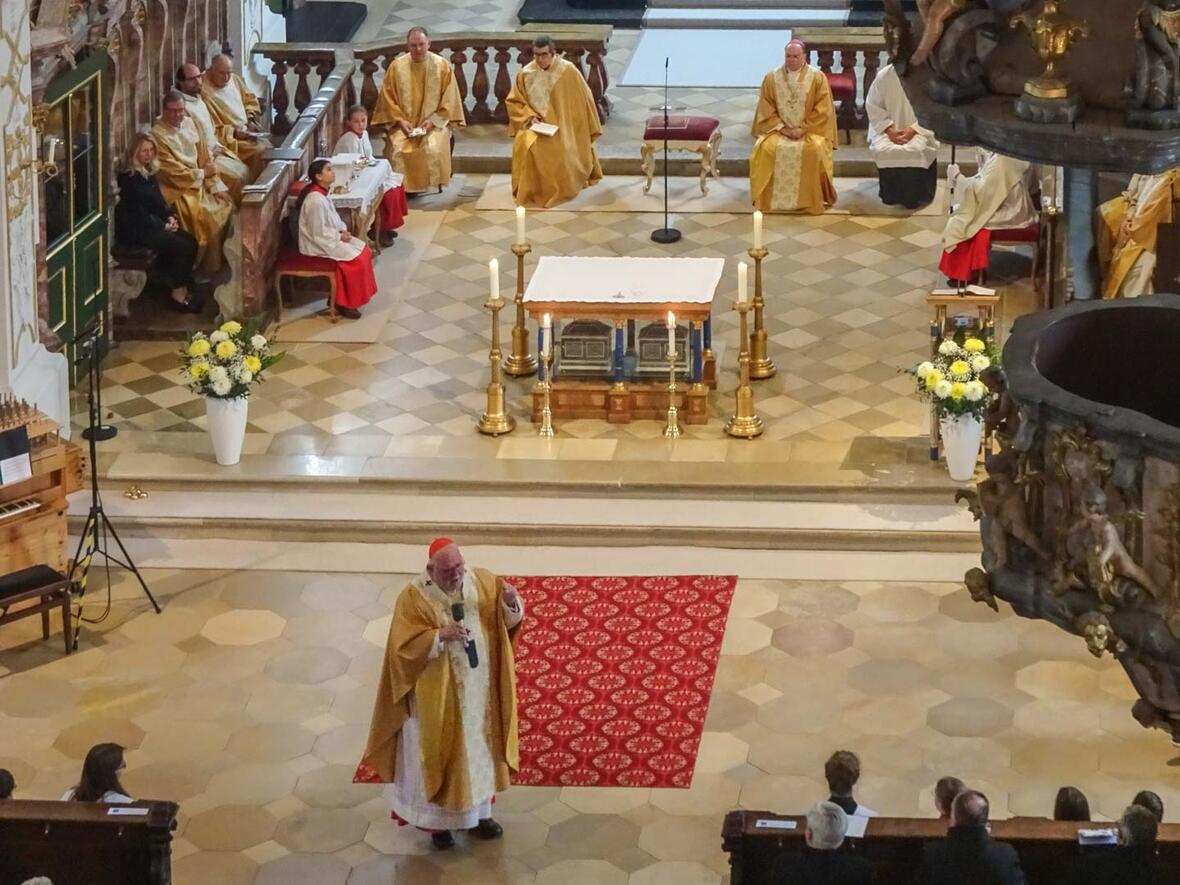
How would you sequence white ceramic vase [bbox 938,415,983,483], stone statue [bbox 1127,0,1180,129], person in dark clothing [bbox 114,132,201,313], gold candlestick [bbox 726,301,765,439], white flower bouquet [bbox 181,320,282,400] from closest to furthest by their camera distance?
stone statue [bbox 1127,0,1180,129]
white ceramic vase [bbox 938,415,983,483]
white flower bouquet [bbox 181,320,282,400]
gold candlestick [bbox 726,301,765,439]
person in dark clothing [bbox 114,132,201,313]

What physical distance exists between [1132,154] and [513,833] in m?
5.83

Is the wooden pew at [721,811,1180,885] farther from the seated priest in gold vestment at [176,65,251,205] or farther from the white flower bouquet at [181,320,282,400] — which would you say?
the seated priest in gold vestment at [176,65,251,205]

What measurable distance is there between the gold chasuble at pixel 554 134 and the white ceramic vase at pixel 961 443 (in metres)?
5.67

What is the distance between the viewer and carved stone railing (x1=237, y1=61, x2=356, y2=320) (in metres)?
16.0

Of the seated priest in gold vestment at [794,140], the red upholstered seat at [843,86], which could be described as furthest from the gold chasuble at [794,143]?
the red upholstered seat at [843,86]

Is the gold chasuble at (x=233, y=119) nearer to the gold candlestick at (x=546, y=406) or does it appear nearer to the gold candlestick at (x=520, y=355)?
the gold candlestick at (x=520, y=355)

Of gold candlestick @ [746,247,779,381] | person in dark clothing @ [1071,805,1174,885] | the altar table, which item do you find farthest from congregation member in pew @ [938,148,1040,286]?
person in dark clothing @ [1071,805,1174,885]

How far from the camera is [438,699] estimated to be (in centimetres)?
1047

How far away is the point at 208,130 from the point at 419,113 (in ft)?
7.80

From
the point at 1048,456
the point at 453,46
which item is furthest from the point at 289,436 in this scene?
the point at 1048,456

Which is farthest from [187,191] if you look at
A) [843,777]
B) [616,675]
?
[843,777]

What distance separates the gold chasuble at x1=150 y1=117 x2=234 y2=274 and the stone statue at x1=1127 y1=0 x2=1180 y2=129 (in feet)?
37.0

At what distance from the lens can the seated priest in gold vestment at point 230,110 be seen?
17500mm

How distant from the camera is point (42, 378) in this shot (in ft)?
46.1
